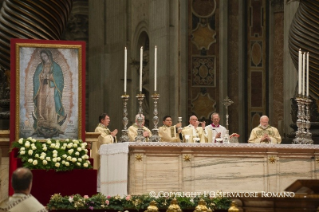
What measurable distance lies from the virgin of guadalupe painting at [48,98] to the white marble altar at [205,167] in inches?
36.7

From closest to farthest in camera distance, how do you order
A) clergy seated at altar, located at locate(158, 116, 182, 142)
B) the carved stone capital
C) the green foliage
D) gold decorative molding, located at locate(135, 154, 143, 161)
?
the green foliage → gold decorative molding, located at locate(135, 154, 143, 161) → clergy seated at altar, located at locate(158, 116, 182, 142) → the carved stone capital

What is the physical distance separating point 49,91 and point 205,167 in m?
2.43

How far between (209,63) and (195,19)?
108 cm

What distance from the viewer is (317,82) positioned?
55.1 ft

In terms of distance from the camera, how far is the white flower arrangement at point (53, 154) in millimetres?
13242

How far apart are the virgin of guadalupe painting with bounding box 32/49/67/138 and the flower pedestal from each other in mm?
776

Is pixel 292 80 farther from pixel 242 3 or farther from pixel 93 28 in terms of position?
pixel 93 28

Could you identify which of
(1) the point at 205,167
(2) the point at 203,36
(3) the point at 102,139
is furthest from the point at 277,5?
(1) the point at 205,167

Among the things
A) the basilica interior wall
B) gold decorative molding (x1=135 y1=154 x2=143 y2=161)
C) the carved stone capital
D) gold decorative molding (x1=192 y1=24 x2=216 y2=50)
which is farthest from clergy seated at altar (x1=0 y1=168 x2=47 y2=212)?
the carved stone capital

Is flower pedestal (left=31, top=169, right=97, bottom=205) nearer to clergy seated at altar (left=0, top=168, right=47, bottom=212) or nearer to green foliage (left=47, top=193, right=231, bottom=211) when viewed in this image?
green foliage (left=47, top=193, right=231, bottom=211)

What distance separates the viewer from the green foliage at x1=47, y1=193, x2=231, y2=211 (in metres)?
→ 12.0

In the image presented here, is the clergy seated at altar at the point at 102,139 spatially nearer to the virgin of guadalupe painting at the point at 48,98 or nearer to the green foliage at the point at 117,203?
the virgin of guadalupe painting at the point at 48,98

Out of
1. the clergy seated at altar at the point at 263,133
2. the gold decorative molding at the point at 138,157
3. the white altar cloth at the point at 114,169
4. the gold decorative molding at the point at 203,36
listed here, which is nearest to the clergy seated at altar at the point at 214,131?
the clergy seated at altar at the point at 263,133

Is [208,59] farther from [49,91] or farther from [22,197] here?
[22,197]
